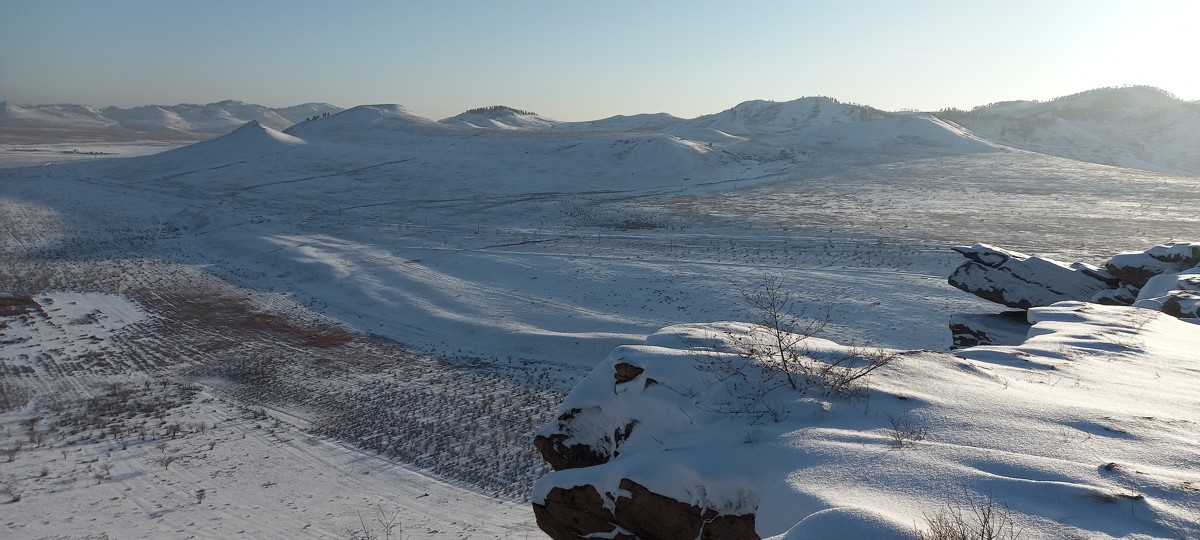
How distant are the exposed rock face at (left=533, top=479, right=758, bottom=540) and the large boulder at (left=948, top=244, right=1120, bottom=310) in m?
11.3

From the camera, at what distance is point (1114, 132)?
108m

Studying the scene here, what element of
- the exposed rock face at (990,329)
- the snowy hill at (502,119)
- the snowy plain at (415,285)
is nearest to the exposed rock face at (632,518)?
the snowy plain at (415,285)

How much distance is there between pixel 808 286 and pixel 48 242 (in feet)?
128

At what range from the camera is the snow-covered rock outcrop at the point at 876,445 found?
4.28m

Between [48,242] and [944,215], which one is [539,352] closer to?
[944,215]

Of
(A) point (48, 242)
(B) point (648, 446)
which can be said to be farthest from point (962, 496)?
(A) point (48, 242)

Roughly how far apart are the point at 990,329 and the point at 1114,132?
127 meters

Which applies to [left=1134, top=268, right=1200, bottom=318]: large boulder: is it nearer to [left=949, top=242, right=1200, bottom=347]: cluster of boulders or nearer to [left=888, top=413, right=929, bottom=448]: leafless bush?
[left=949, top=242, right=1200, bottom=347]: cluster of boulders

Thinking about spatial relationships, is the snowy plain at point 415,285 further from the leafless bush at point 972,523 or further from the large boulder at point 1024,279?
the large boulder at point 1024,279

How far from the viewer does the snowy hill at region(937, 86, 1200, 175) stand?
291 ft

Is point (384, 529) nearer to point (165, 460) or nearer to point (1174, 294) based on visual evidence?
point (165, 460)

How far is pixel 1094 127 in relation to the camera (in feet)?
368

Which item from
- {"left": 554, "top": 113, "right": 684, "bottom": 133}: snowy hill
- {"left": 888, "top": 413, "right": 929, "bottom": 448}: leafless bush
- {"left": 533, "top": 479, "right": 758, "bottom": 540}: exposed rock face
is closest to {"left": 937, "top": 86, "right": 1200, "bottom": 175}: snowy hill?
{"left": 554, "top": 113, "right": 684, "bottom": 133}: snowy hill

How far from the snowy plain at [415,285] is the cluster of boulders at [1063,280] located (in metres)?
4.00
